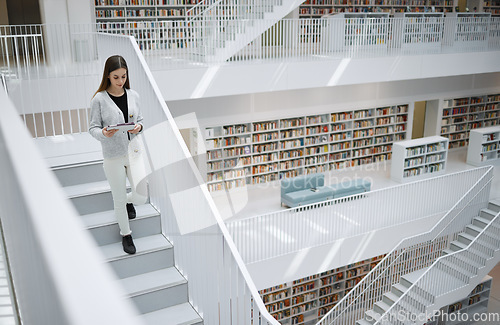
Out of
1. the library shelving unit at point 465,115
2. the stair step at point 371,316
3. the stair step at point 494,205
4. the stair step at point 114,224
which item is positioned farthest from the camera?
the library shelving unit at point 465,115

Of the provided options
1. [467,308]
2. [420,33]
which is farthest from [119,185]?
[467,308]

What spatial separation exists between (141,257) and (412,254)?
7.75 m

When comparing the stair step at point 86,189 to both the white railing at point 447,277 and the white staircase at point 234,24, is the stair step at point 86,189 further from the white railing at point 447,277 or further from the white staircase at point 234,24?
the white railing at point 447,277

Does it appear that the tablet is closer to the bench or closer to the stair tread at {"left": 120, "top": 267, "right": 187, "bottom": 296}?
the stair tread at {"left": 120, "top": 267, "right": 187, "bottom": 296}

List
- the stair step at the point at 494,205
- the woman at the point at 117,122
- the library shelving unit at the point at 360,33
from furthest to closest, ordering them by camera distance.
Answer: the stair step at the point at 494,205, the library shelving unit at the point at 360,33, the woman at the point at 117,122

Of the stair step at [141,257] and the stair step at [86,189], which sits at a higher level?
the stair step at [86,189]

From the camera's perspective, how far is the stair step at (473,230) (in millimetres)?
10680

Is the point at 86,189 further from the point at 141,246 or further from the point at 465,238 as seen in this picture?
the point at 465,238

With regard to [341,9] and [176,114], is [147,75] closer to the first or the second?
[176,114]

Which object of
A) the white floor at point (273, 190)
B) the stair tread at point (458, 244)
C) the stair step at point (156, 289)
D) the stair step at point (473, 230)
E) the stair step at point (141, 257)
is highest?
the stair step at point (141, 257)

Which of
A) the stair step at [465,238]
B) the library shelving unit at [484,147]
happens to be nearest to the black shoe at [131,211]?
the stair step at [465,238]

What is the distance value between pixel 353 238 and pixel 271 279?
5.86 ft

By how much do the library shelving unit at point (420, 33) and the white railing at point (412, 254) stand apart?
128 inches

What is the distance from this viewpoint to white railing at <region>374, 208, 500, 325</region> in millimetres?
9055
